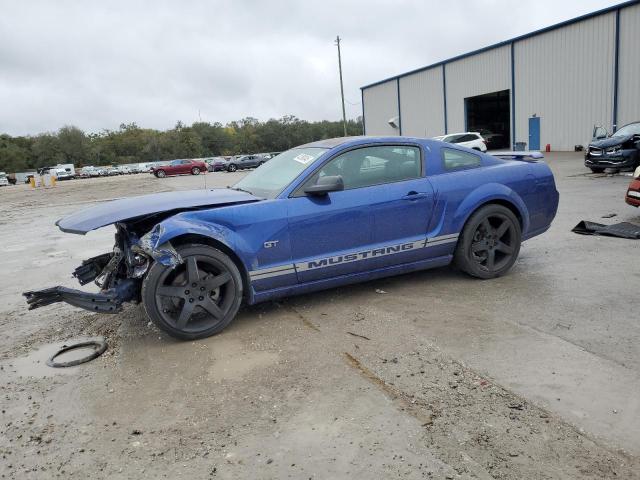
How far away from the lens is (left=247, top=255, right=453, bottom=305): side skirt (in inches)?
173

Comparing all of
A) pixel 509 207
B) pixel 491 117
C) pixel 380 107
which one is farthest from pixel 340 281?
pixel 380 107

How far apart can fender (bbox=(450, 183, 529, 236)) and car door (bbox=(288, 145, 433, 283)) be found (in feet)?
1.22

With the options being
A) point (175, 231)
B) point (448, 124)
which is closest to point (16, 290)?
point (175, 231)

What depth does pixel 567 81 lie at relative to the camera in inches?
1131

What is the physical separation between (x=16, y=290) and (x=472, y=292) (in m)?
5.41


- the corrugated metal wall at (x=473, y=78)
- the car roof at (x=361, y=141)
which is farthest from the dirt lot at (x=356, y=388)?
the corrugated metal wall at (x=473, y=78)

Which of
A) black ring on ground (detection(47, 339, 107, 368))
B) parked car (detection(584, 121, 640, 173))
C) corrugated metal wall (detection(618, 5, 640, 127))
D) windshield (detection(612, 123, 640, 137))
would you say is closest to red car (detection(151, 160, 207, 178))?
corrugated metal wall (detection(618, 5, 640, 127))

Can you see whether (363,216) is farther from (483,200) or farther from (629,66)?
(629,66)

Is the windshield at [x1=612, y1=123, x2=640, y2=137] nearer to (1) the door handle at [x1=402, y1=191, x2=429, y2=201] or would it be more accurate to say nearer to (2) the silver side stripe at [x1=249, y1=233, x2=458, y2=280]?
(2) the silver side stripe at [x1=249, y1=233, x2=458, y2=280]

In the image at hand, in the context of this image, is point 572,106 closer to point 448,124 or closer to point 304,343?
point 448,124

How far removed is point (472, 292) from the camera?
16.3 ft

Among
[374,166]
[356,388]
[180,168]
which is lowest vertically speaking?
[356,388]

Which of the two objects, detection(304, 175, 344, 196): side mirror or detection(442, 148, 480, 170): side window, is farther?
detection(442, 148, 480, 170): side window

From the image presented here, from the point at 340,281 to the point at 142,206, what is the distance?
1844 mm
